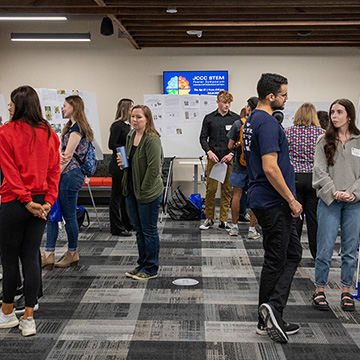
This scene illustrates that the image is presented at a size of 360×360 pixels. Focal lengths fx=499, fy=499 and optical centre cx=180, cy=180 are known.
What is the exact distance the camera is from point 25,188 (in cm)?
298

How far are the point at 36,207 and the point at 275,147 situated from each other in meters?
1.44

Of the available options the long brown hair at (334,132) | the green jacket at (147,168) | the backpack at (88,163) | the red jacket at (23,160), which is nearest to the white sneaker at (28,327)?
the red jacket at (23,160)

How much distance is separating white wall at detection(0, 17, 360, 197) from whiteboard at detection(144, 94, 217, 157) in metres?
1.10

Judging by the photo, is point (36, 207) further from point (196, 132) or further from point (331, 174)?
point (196, 132)

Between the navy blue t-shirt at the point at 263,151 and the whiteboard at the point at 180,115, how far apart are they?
196 inches

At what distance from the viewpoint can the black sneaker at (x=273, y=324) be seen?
9.64 feet

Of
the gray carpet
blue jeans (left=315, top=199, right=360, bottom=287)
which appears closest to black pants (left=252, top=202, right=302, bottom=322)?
the gray carpet

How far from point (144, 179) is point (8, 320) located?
4.75 ft

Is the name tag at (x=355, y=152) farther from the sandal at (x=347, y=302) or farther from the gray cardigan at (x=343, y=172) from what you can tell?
the sandal at (x=347, y=302)

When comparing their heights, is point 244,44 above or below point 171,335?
above

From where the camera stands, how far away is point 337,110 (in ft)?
11.3

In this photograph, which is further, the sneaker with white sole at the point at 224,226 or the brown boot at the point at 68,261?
the sneaker with white sole at the point at 224,226

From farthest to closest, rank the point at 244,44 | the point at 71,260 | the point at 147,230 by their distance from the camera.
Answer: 1. the point at 244,44
2. the point at 71,260
3. the point at 147,230

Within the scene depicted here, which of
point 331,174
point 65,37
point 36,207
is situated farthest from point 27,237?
point 65,37
